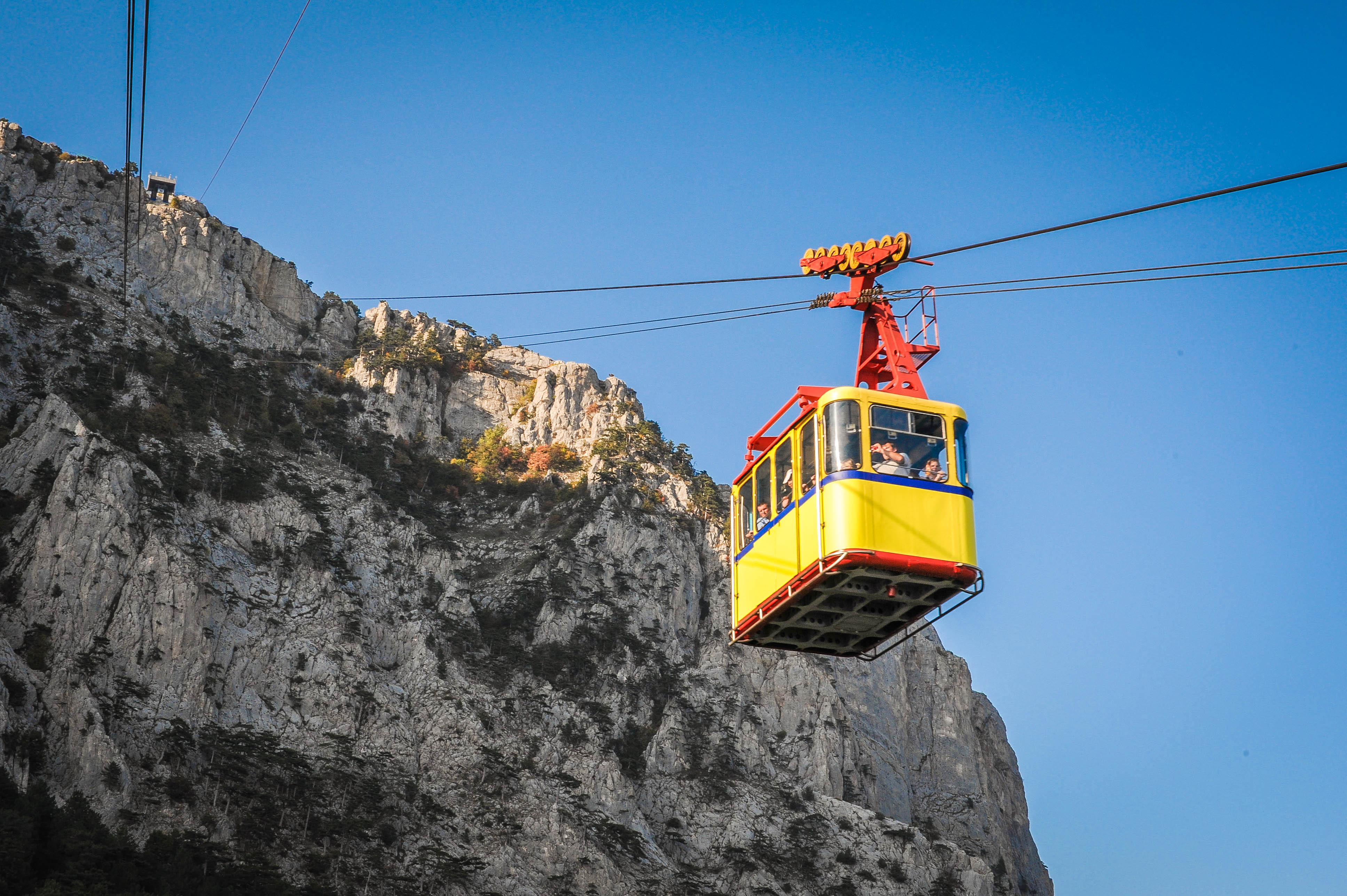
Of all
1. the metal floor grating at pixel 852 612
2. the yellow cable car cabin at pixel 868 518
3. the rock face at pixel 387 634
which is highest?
the rock face at pixel 387 634

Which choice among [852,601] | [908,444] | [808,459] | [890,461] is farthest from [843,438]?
[852,601]

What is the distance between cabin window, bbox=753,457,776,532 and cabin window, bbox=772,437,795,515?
0.90ft

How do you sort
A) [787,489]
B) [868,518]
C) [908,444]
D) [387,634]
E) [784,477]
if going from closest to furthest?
[868,518]
[908,444]
[787,489]
[784,477]
[387,634]

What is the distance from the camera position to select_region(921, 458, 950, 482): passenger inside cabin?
958 inches

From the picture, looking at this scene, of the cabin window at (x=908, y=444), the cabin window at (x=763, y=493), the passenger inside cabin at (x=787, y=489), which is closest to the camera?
the cabin window at (x=908, y=444)

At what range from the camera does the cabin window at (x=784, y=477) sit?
25797mm

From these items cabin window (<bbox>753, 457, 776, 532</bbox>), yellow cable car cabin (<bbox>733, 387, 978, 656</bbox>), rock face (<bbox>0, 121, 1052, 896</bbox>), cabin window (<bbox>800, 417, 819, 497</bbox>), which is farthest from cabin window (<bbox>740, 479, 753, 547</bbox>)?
rock face (<bbox>0, 121, 1052, 896</bbox>)

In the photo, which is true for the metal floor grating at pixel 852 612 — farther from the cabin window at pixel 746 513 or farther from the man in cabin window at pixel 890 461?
the cabin window at pixel 746 513

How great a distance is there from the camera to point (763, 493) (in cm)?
2739

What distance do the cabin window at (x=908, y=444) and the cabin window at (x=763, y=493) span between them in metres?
3.15

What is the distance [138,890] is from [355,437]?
133ft

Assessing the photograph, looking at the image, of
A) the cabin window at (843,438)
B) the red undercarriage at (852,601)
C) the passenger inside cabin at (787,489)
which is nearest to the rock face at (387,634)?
the red undercarriage at (852,601)

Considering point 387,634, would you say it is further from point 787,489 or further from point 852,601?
point 852,601

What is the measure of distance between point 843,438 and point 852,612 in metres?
3.41
